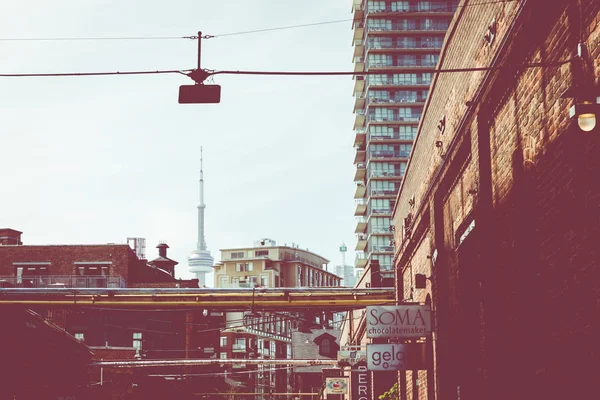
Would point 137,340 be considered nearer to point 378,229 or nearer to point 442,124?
point 378,229

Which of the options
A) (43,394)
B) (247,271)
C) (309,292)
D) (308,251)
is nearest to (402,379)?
(309,292)

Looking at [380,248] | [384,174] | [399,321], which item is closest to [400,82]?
[384,174]

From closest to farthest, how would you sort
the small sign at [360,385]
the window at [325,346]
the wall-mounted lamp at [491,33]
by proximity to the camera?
1. the wall-mounted lamp at [491,33]
2. the small sign at [360,385]
3. the window at [325,346]

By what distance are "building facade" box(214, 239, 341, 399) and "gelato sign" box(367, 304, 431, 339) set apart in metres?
107

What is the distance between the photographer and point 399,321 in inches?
758

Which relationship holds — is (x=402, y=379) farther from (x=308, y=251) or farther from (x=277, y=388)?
(x=308, y=251)

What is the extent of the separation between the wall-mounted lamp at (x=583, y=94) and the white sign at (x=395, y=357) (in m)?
11.1

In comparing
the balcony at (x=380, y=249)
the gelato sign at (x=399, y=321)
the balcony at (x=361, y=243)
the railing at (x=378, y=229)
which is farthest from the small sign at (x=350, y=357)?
the balcony at (x=361, y=243)

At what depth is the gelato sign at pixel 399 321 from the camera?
1884 cm

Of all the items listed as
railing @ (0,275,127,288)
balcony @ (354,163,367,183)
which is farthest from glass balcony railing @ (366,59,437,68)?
railing @ (0,275,127,288)

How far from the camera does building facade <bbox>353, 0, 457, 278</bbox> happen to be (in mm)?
99562

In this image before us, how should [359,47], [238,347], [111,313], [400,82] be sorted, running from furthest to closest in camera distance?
[238,347], [359,47], [400,82], [111,313]

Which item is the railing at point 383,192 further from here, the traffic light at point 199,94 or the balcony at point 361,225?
the traffic light at point 199,94

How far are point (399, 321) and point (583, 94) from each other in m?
11.6
